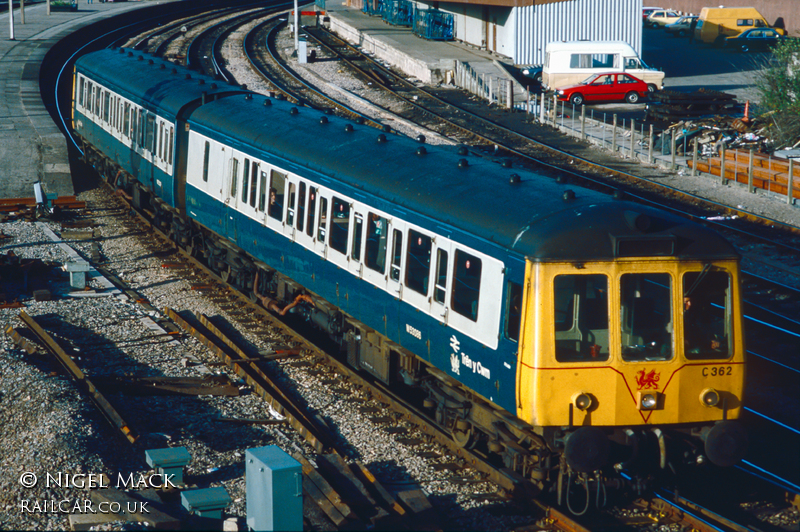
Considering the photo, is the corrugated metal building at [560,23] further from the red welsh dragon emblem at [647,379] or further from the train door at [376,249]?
the red welsh dragon emblem at [647,379]

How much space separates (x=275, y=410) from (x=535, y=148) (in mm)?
18574

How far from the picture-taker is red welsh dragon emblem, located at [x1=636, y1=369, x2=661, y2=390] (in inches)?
328

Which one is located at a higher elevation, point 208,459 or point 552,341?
point 552,341

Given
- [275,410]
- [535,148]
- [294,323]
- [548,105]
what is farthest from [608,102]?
[275,410]

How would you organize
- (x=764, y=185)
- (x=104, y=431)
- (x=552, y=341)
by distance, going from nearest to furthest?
(x=552, y=341)
(x=104, y=431)
(x=764, y=185)

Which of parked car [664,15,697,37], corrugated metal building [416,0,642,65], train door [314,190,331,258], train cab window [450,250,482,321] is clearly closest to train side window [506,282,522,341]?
train cab window [450,250,482,321]

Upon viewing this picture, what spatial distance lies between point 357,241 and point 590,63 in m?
27.0

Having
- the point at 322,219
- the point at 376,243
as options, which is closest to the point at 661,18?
the point at 322,219

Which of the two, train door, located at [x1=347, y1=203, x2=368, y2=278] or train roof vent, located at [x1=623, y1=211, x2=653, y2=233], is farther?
train door, located at [x1=347, y1=203, x2=368, y2=278]

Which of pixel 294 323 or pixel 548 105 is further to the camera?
pixel 548 105

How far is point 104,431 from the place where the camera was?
10.4 m

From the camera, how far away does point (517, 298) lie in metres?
8.54

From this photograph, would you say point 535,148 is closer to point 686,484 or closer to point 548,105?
point 548,105

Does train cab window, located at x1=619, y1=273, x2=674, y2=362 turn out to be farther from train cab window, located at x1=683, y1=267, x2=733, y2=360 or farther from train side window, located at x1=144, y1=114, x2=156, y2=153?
train side window, located at x1=144, y1=114, x2=156, y2=153
